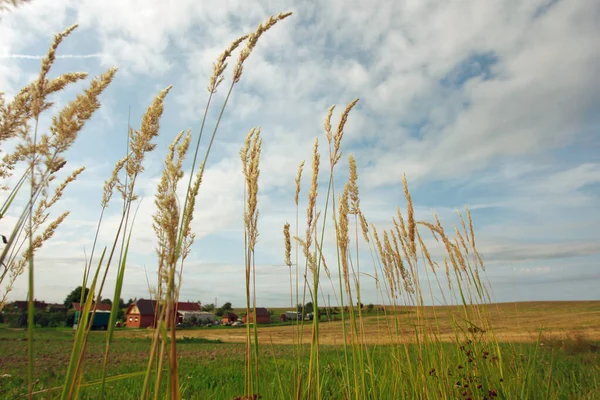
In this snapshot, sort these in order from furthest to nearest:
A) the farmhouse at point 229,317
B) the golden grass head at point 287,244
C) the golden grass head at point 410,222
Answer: the farmhouse at point 229,317 → the golden grass head at point 410,222 → the golden grass head at point 287,244

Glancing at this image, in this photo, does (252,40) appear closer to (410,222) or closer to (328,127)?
(328,127)

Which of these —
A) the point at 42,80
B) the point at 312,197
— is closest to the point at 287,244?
the point at 312,197

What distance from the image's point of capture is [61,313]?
4466cm

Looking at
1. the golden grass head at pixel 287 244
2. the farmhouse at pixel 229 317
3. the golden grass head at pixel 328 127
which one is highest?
the golden grass head at pixel 328 127

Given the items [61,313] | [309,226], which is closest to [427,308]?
[309,226]

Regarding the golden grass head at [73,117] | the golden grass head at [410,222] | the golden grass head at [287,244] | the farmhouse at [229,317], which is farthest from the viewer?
the farmhouse at [229,317]

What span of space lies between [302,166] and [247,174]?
0.77 m

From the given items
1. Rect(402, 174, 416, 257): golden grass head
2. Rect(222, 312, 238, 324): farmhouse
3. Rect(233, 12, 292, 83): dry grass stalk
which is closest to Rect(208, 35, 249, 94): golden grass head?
Rect(233, 12, 292, 83): dry grass stalk

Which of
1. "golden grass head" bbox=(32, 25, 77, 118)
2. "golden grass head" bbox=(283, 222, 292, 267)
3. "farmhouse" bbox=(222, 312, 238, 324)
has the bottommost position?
"farmhouse" bbox=(222, 312, 238, 324)

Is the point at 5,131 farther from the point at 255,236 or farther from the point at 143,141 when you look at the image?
the point at 255,236

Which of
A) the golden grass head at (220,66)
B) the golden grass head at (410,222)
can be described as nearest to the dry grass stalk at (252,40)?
the golden grass head at (220,66)

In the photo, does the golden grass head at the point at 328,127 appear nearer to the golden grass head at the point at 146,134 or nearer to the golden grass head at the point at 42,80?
the golden grass head at the point at 146,134

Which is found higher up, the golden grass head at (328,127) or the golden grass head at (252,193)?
the golden grass head at (328,127)

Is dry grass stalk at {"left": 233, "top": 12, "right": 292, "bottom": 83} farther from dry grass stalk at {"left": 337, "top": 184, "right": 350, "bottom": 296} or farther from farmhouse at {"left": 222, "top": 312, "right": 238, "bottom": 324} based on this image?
farmhouse at {"left": 222, "top": 312, "right": 238, "bottom": 324}
